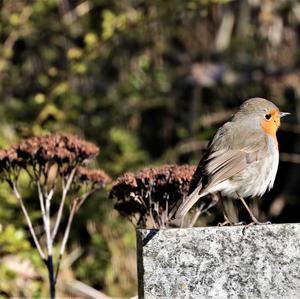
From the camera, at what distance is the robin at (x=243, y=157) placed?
415 cm

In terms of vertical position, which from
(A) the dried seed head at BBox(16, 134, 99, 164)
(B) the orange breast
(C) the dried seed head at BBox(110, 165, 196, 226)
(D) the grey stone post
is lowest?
(D) the grey stone post

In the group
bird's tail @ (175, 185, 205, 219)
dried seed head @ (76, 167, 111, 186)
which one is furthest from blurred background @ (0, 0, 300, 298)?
bird's tail @ (175, 185, 205, 219)

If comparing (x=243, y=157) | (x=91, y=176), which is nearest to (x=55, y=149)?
(x=91, y=176)

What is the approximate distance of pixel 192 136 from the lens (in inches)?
307

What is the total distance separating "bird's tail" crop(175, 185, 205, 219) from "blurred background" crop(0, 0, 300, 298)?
7.14 feet

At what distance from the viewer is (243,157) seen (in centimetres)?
436

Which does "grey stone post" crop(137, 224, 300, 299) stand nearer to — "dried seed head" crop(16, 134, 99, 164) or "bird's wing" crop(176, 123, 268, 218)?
"bird's wing" crop(176, 123, 268, 218)

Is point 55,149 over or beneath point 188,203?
over

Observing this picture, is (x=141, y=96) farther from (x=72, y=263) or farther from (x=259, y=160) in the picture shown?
(x=259, y=160)

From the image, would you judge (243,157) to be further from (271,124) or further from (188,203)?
(188,203)

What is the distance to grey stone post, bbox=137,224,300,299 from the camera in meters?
3.23

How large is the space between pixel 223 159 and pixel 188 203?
1.86 ft

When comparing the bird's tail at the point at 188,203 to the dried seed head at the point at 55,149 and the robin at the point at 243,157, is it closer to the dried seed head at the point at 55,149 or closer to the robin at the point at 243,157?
the robin at the point at 243,157

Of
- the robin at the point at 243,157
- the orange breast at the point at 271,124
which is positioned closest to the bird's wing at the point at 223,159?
the robin at the point at 243,157
